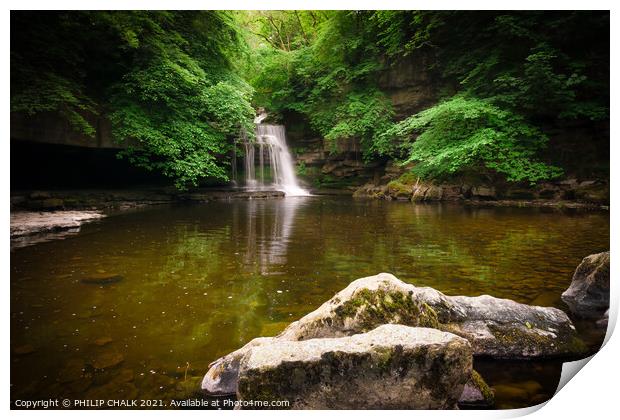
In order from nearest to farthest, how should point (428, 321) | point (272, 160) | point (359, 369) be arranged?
point (359, 369) < point (428, 321) < point (272, 160)

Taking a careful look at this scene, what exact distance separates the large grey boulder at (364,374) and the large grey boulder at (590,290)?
2.15m

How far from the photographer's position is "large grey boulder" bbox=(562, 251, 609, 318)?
301 centimetres

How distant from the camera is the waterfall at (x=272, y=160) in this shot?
19.3 meters

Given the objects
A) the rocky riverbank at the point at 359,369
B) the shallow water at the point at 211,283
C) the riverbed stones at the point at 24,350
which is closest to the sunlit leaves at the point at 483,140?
the shallow water at the point at 211,283

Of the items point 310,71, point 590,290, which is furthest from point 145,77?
point 590,290

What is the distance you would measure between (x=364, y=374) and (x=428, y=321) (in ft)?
2.56

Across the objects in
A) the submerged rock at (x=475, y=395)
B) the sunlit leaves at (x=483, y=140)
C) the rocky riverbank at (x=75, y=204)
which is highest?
the sunlit leaves at (x=483, y=140)

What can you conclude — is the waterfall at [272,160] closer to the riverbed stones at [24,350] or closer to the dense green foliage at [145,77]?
the dense green foliage at [145,77]

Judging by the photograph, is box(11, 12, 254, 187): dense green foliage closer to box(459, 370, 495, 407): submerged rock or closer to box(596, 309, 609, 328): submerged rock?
box(459, 370, 495, 407): submerged rock

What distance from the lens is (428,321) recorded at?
7.50 ft

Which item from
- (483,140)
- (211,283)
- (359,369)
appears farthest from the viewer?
(483,140)

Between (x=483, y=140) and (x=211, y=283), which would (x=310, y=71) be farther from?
(x=211, y=283)

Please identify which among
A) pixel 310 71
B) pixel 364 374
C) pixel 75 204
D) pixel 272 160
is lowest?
pixel 364 374
